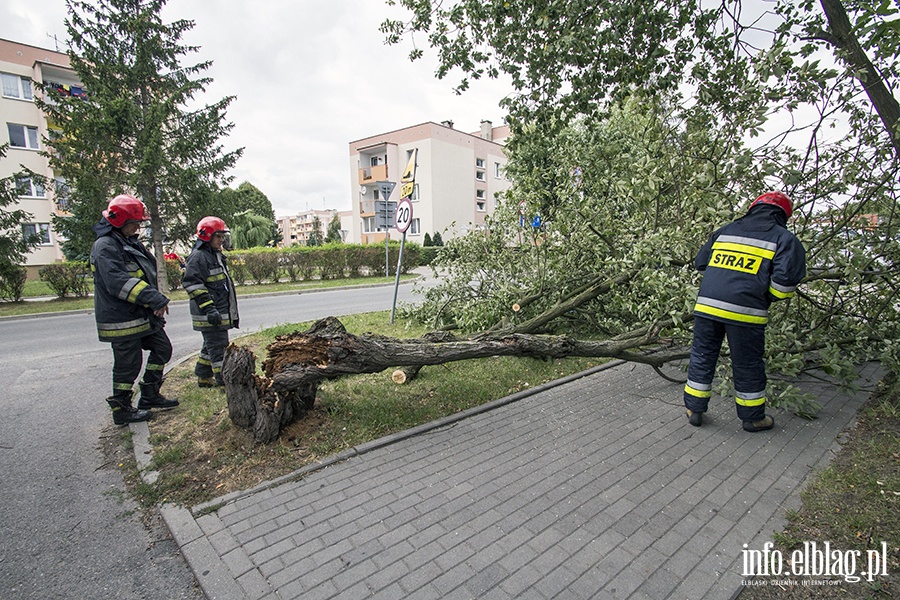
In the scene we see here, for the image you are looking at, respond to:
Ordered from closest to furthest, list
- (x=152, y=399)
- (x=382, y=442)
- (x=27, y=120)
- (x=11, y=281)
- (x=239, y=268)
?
(x=382, y=442) → (x=152, y=399) → (x=11, y=281) → (x=239, y=268) → (x=27, y=120)

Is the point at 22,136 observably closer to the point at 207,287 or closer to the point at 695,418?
the point at 207,287

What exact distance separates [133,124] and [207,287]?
39.9 ft

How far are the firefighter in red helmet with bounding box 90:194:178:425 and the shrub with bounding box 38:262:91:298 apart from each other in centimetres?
1257

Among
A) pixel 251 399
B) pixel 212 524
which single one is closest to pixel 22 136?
pixel 251 399

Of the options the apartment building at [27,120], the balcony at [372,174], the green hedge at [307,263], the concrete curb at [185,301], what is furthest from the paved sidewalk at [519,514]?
the balcony at [372,174]

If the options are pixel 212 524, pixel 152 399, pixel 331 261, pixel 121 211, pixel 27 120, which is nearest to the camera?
pixel 212 524

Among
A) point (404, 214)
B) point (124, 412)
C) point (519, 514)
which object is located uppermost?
point (404, 214)

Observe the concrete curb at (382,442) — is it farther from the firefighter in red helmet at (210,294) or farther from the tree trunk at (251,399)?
the firefighter in red helmet at (210,294)

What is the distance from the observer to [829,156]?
13.7 ft

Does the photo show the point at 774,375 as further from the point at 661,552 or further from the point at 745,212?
the point at 661,552

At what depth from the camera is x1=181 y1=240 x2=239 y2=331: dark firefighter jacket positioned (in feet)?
14.9

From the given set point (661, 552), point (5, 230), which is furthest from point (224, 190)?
point (661, 552)

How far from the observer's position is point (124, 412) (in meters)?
3.99

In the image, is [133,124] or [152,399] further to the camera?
[133,124]
